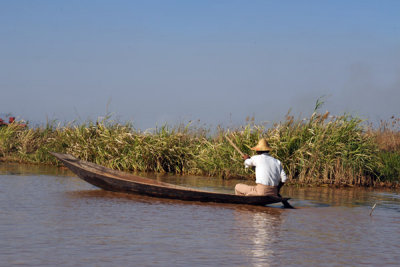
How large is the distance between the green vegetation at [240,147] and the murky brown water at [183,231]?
294 centimetres

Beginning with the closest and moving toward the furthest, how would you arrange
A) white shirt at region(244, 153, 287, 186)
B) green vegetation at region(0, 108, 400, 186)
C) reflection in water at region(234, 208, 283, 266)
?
reflection in water at region(234, 208, 283, 266), white shirt at region(244, 153, 287, 186), green vegetation at region(0, 108, 400, 186)

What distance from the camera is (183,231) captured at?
838 centimetres

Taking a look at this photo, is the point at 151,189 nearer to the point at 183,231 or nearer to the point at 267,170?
the point at 267,170

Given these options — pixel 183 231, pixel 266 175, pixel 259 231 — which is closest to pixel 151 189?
pixel 266 175

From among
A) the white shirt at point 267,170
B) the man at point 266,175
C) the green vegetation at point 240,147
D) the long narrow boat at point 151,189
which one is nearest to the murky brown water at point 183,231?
the long narrow boat at point 151,189

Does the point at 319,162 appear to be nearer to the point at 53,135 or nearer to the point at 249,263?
the point at 249,263

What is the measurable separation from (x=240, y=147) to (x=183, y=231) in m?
9.29

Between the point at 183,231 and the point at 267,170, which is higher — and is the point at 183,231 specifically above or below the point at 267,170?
below

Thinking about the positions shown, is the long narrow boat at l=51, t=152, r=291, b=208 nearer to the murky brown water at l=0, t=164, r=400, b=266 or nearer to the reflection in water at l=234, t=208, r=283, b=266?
the murky brown water at l=0, t=164, r=400, b=266

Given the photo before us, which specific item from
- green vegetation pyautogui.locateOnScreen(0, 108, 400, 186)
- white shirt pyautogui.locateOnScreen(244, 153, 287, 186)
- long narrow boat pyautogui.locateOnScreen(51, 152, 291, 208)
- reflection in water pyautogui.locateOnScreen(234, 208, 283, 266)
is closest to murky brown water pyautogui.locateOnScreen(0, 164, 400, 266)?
reflection in water pyautogui.locateOnScreen(234, 208, 283, 266)

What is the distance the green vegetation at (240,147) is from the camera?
54.2 ft

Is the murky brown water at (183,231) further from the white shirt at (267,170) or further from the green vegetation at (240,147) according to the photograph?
the green vegetation at (240,147)

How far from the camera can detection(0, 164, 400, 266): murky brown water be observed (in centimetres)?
659

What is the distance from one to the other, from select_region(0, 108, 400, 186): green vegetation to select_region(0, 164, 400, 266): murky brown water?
2.94m
